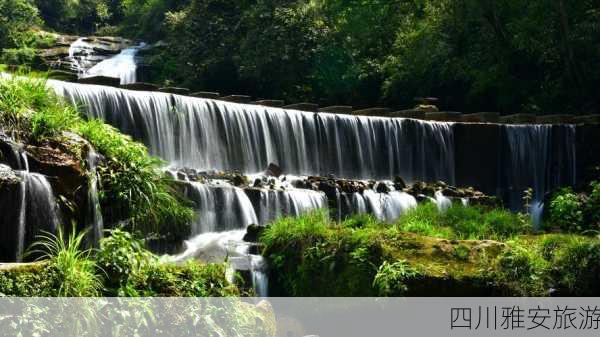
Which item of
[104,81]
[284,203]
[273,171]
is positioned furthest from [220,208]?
[104,81]

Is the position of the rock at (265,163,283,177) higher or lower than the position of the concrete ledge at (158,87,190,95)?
lower

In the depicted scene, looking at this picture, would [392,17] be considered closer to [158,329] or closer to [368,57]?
[368,57]

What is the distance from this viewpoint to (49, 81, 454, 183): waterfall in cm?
1669

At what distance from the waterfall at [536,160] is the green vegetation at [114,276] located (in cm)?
1513

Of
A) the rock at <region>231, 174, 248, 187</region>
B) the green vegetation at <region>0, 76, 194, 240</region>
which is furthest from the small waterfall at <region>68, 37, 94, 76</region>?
the green vegetation at <region>0, 76, 194, 240</region>

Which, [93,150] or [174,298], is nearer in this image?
[174,298]

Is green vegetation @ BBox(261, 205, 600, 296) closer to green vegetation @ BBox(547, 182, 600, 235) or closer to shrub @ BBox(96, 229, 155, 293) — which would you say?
shrub @ BBox(96, 229, 155, 293)

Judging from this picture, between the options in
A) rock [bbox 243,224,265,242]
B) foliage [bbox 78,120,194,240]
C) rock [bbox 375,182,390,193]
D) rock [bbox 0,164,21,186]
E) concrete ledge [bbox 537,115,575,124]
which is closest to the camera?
rock [bbox 0,164,21,186]

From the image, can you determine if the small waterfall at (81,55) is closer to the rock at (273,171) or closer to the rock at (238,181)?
the rock at (273,171)

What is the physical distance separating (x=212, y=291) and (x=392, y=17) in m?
25.5

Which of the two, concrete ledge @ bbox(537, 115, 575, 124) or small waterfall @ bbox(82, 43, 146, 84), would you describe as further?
small waterfall @ bbox(82, 43, 146, 84)

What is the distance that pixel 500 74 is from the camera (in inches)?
1011

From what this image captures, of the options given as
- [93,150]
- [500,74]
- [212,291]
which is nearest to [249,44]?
[500,74]

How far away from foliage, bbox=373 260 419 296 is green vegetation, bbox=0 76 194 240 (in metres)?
3.13
